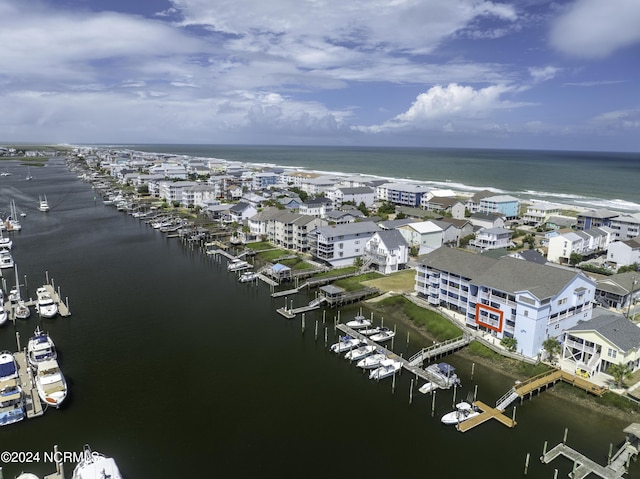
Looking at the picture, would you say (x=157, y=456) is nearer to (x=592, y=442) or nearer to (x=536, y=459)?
(x=536, y=459)

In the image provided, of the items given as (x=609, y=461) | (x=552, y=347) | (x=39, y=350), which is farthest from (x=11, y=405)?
(x=552, y=347)

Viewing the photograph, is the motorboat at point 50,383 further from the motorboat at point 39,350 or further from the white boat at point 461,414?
the white boat at point 461,414

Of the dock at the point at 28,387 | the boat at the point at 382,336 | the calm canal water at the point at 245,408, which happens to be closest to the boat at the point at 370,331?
the boat at the point at 382,336

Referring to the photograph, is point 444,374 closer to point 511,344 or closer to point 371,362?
point 371,362

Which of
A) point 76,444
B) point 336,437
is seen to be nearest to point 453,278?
point 336,437

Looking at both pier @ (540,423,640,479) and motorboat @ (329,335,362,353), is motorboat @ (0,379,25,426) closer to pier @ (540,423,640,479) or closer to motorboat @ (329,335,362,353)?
motorboat @ (329,335,362,353)

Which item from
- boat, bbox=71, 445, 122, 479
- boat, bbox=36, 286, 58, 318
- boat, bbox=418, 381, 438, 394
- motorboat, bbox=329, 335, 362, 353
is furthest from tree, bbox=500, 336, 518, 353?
boat, bbox=36, 286, 58, 318
